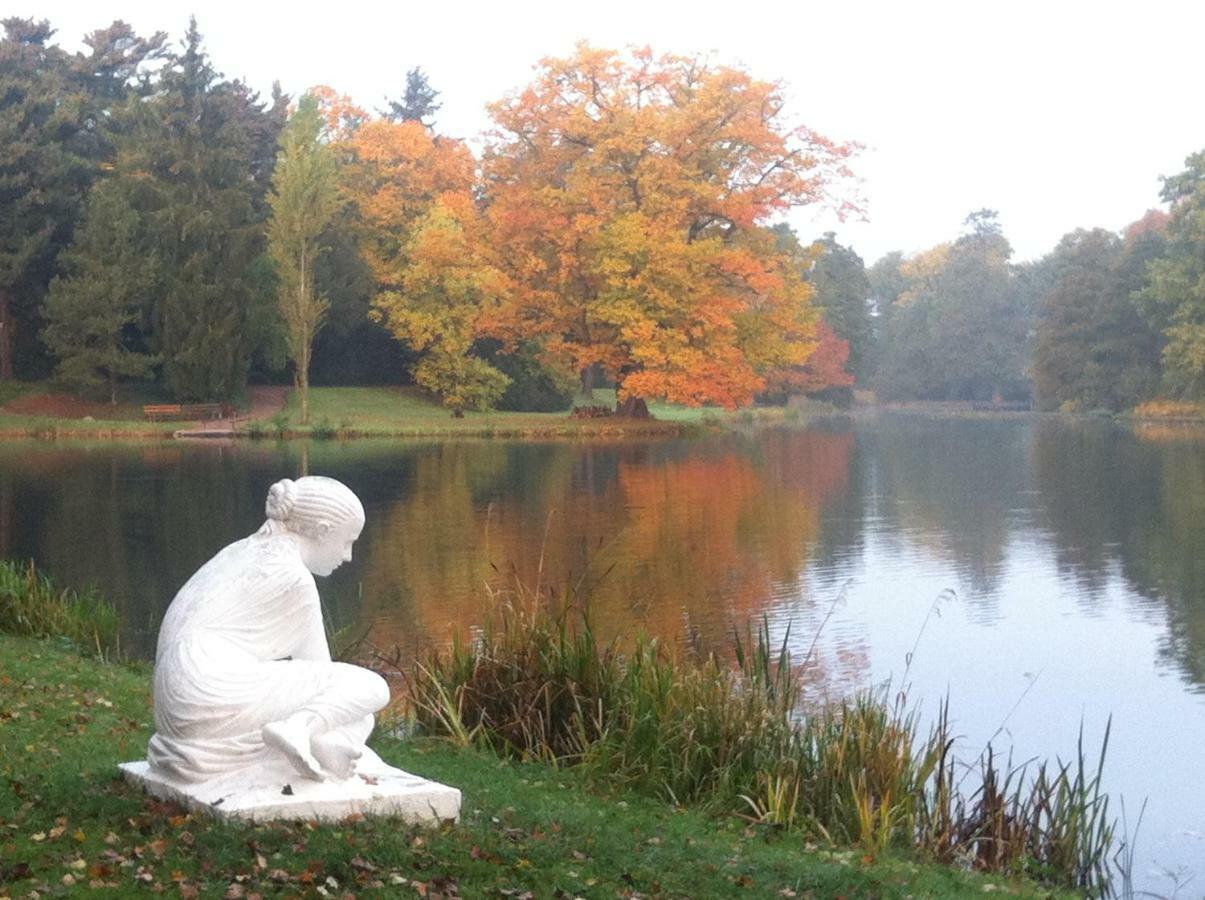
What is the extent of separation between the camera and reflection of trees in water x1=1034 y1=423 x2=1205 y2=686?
50.1 feet

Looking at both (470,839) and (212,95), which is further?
(212,95)

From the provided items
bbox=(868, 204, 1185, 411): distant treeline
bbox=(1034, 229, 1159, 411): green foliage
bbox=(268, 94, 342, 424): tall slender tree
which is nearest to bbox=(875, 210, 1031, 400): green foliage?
bbox=(868, 204, 1185, 411): distant treeline

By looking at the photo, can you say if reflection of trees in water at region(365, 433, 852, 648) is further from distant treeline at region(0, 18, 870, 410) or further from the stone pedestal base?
distant treeline at region(0, 18, 870, 410)

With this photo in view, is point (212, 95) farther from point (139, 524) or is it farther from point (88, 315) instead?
point (139, 524)

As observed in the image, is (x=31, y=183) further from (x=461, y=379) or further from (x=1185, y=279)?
(x=1185, y=279)

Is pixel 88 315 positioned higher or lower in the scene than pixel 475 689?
higher

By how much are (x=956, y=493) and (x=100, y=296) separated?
82.8 ft

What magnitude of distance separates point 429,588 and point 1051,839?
932 cm

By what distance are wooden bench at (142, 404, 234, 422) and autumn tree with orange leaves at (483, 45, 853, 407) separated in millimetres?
8294

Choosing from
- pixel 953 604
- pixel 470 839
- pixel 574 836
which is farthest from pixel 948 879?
pixel 953 604

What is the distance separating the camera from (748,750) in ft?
24.5

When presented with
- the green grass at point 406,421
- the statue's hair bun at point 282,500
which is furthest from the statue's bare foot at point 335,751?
the green grass at point 406,421

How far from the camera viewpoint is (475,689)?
8.34m

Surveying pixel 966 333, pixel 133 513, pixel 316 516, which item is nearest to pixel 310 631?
pixel 316 516
